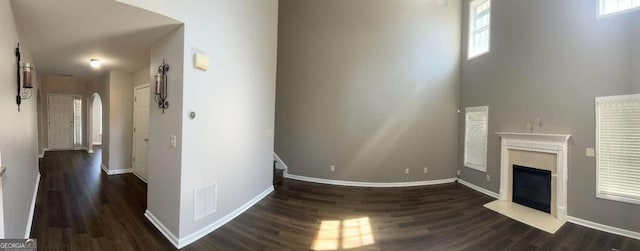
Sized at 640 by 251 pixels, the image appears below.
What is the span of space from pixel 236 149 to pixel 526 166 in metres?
4.74

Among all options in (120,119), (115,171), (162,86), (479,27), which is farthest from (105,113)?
(479,27)

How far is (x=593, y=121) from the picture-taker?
3.46 metres

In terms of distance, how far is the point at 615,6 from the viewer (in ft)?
10.9

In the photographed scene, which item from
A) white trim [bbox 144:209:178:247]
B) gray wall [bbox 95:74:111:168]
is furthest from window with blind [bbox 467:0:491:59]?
gray wall [bbox 95:74:111:168]

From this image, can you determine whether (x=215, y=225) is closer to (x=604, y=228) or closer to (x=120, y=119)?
(x=120, y=119)

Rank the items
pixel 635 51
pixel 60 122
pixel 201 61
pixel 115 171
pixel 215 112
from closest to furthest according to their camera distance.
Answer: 1. pixel 201 61
2. pixel 215 112
3. pixel 635 51
4. pixel 115 171
5. pixel 60 122

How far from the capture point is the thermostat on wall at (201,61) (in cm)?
263

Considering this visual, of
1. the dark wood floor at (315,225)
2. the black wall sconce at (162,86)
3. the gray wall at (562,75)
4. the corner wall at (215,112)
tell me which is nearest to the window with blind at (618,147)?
the gray wall at (562,75)

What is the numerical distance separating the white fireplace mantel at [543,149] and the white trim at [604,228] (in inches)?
4.5

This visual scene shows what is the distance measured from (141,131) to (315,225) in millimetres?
4186

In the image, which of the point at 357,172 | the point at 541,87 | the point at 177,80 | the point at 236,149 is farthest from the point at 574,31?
the point at 177,80

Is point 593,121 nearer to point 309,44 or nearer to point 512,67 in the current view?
point 512,67

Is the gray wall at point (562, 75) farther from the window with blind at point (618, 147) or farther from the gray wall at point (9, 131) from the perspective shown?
the gray wall at point (9, 131)

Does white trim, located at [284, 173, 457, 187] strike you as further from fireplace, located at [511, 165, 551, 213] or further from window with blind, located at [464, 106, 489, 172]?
fireplace, located at [511, 165, 551, 213]
